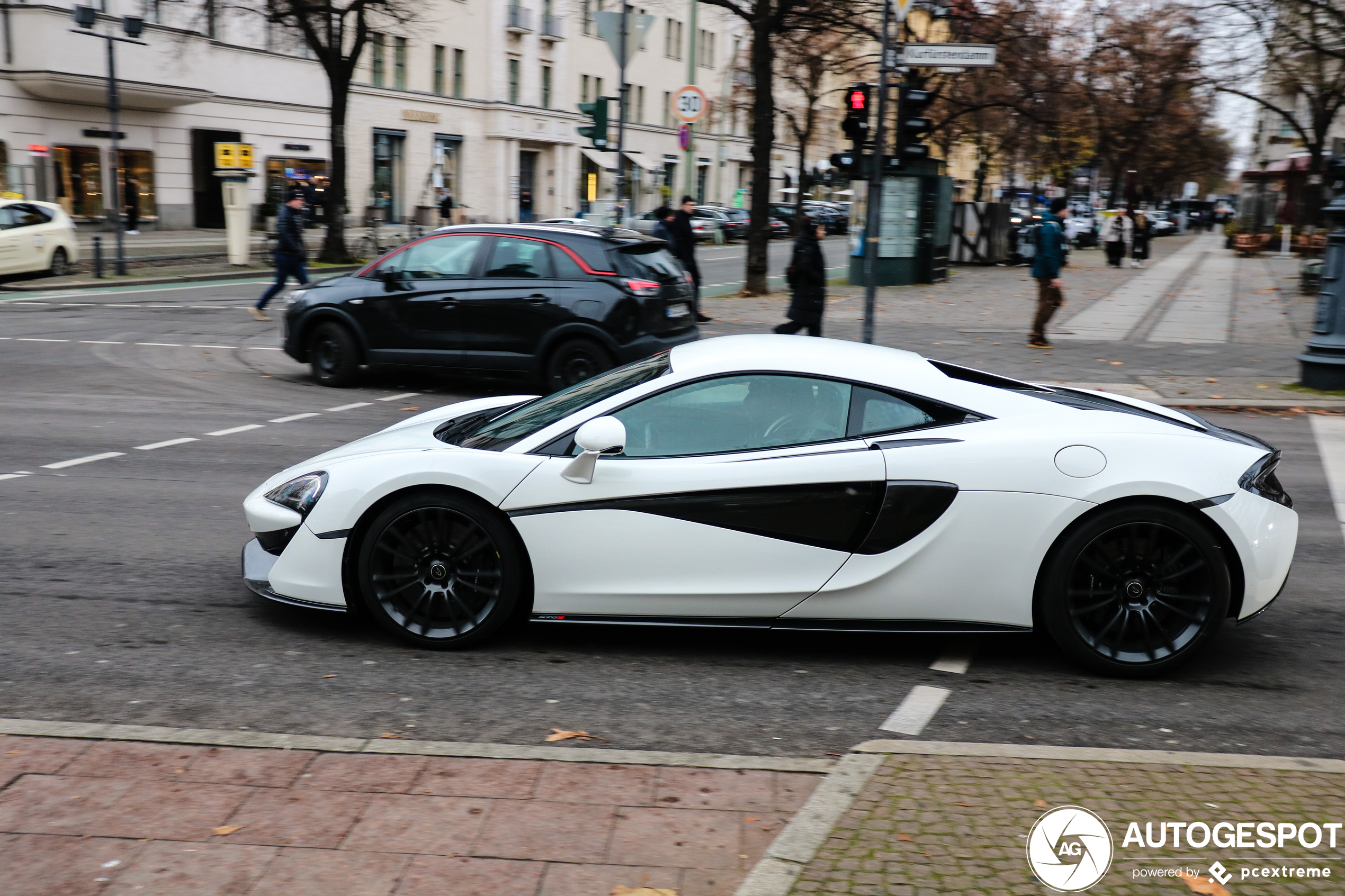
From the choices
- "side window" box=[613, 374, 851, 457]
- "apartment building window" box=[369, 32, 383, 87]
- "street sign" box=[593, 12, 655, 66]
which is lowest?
"side window" box=[613, 374, 851, 457]

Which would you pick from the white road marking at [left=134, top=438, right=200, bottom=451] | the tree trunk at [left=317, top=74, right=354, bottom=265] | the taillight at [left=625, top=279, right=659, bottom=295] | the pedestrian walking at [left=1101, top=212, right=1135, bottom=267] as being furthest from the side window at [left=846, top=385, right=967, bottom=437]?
the pedestrian walking at [left=1101, top=212, right=1135, bottom=267]

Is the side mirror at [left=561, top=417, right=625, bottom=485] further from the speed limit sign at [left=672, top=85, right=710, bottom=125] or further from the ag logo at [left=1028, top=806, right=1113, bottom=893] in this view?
the speed limit sign at [left=672, top=85, right=710, bottom=125]

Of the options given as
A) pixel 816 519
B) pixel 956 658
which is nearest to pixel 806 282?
pixel 956 658

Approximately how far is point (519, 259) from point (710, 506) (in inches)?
307

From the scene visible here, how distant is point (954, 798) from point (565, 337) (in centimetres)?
878

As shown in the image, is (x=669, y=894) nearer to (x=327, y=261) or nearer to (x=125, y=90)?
(x=327, y=261)

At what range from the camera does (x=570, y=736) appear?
4293 millimetres

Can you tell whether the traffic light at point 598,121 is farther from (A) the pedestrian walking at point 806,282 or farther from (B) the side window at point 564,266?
(B) the side window at point 564,266

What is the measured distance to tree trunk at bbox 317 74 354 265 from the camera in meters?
29.2

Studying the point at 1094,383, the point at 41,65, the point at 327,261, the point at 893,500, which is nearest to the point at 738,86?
the point at 327,261

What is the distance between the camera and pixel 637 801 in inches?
143

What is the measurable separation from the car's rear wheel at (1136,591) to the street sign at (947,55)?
876cm

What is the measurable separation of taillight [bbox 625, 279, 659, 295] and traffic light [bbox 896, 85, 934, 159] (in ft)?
11.0

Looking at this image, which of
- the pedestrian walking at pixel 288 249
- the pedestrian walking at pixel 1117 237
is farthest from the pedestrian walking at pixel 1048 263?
the pedestrian walking at pixel 1117 237
